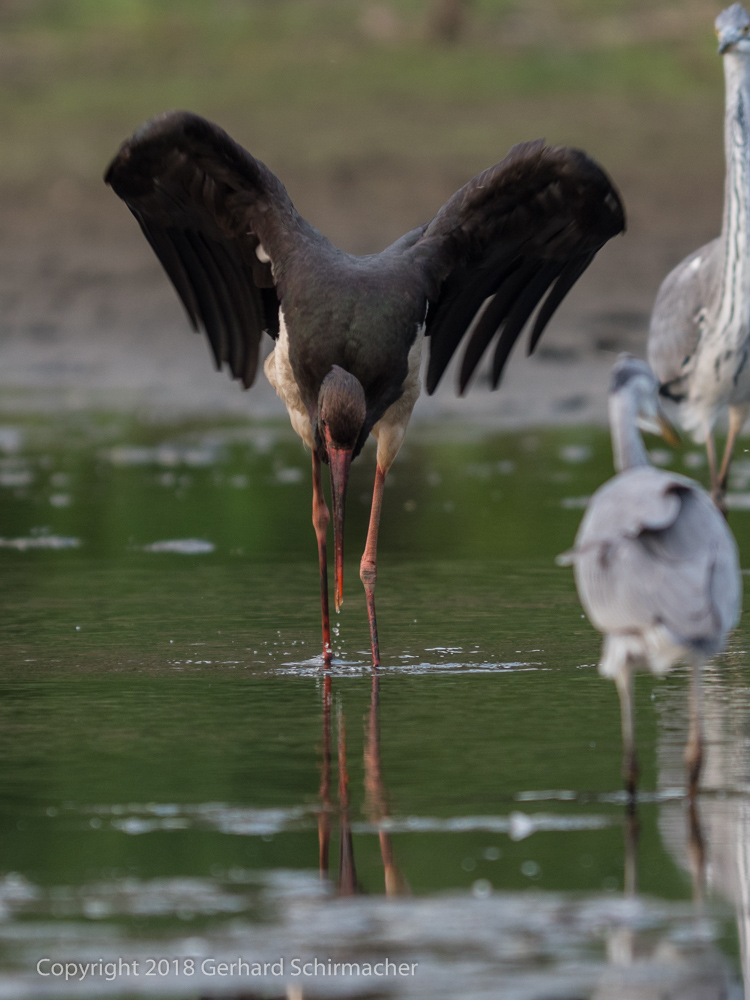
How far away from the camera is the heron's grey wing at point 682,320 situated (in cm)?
787

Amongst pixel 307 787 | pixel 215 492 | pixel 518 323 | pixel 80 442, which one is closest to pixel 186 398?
pixel 80 442

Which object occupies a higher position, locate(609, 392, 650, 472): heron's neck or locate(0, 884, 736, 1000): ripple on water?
locate(609, 392, 650, 472): heron's neck

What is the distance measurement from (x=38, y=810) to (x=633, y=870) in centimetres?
126

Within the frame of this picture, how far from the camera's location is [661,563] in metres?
3.80

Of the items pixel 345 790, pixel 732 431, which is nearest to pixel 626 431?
pixel 345 790

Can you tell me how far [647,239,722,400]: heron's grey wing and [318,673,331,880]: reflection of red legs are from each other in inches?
132

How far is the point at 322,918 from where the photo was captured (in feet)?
10.7

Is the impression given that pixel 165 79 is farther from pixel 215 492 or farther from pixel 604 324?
pixel 215 492

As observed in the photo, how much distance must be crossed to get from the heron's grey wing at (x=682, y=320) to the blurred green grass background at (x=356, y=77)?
8351 mm

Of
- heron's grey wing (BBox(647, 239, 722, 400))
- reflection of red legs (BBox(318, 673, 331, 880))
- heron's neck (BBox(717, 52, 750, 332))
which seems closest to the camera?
reflection of red legs (BBox(318, 673, 331, 880))

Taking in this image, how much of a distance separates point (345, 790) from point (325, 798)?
8 cm

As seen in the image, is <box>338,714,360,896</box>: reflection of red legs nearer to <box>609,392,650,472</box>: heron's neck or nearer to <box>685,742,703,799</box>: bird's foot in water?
<box>685,742,703,799</box>: bird's foot in water

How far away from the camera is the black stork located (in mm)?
5777

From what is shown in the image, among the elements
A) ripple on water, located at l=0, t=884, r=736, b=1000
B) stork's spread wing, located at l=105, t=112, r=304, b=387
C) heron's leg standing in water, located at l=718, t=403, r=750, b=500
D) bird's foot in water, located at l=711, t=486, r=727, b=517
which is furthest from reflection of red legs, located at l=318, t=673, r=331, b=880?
heron's leg standing in water, located at l=718, t=403, r=750, b=500
